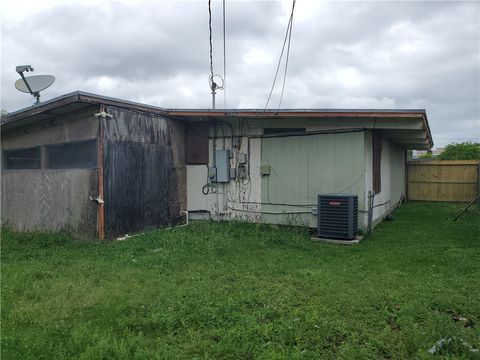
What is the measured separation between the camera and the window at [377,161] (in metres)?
8.36

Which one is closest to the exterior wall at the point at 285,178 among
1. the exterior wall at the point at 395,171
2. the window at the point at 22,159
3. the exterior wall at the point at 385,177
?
the exterior wall at the point at 385,177

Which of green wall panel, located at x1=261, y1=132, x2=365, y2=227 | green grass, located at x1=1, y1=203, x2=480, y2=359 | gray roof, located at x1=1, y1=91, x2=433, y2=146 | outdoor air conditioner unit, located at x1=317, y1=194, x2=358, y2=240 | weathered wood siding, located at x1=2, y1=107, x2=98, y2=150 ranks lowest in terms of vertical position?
green grass, located at x1=1, y1=203, x2=480, y2=359

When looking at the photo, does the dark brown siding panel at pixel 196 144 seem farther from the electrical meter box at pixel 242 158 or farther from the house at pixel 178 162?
the electrical meter box at pixel 242 158

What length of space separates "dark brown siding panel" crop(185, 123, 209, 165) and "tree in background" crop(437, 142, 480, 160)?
17.2m

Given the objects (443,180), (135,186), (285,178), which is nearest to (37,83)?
(135,186)

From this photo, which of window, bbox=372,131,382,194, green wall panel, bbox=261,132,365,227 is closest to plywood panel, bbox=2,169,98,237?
green wall panel, bbox=261,132,365,227

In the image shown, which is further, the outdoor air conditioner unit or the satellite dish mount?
the satellite dish mount

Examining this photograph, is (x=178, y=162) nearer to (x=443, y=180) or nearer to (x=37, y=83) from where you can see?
(x=37, y=83)

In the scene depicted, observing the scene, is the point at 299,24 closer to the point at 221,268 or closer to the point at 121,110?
the point at 121,110

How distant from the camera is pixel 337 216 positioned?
7.07 meters

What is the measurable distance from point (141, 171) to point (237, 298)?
4.64 m

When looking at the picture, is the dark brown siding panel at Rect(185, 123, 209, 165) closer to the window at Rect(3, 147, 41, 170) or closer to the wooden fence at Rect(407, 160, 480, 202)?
the window at Rect(3, 147, 41, 170)

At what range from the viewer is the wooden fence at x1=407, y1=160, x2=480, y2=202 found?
48.2 feet

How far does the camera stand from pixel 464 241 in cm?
678
